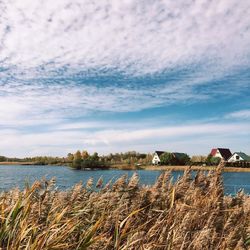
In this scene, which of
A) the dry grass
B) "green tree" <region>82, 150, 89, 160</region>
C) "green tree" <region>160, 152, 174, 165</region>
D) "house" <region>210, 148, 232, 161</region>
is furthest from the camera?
"house" <region>210, 148, 232, 161</region>

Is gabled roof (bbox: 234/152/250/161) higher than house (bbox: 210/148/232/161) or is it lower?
lower

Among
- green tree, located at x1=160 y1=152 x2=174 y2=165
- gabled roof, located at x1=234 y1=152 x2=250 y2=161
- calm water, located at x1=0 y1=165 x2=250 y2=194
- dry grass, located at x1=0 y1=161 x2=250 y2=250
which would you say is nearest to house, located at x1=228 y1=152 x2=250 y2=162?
gabled roof, located at x1=234 y1=152 x2=250 y2=161

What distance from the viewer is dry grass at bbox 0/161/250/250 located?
4.26m

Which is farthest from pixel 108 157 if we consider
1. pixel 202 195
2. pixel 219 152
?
pixel 202 195

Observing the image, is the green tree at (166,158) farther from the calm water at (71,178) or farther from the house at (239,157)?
the calm water at (71,178)

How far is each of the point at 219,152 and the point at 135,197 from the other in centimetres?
10467

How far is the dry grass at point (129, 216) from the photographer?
4.26 m

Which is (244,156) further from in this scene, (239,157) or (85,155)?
(85,155)

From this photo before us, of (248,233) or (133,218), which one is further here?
(248,233)

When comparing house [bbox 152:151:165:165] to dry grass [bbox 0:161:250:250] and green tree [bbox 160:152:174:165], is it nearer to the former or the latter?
green tree [bbox 160:152:174:165]

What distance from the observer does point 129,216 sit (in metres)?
4.62

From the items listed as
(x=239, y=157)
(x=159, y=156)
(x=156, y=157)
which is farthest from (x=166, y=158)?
(x=239, y=157)

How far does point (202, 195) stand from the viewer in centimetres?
705

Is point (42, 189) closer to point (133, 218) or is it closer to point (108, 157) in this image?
point (133, 218)
